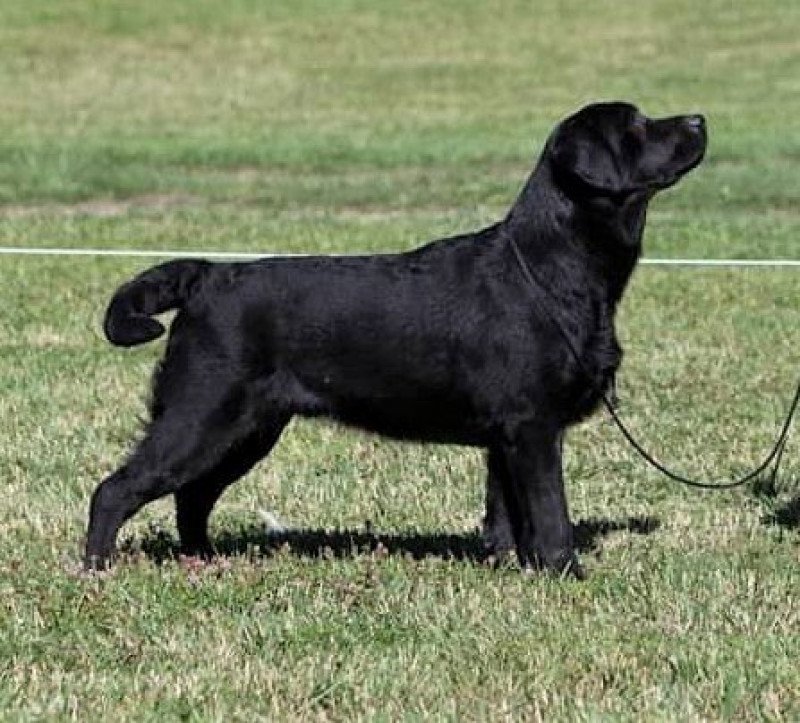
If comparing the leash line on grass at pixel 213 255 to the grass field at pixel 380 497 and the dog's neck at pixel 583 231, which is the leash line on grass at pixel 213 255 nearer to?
the grass field at pixel 380 497

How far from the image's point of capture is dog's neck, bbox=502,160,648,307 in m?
6.65

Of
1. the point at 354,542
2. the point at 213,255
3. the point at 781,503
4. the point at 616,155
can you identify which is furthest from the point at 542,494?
the point at 213,255

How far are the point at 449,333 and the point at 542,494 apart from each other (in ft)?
2.11

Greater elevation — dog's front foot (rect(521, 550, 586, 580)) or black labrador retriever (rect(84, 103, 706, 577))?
black labrador retriever (rect(84, 103, 706, 577))

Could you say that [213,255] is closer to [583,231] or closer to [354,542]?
[354,542]

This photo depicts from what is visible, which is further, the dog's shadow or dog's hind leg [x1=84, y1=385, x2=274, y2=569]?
the dog's shadow

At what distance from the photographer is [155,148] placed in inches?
914

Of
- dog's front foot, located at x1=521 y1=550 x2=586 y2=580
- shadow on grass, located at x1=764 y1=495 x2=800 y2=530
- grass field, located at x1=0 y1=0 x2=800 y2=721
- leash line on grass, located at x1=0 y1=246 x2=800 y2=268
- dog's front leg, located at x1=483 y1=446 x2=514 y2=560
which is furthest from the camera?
leash line on grass, located at x1=0 y1=246 x2=800 y2=268

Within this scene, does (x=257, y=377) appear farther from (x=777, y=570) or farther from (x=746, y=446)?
(x=746, y=446)

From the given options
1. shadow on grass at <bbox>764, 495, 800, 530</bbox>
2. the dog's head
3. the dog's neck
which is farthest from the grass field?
the dog's head

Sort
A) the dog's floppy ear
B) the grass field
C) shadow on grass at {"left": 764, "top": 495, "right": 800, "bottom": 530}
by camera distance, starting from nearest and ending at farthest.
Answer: the grass field → the dog's floppy ear → shadow on grass at {"left": 764, "top": 495, "right": 800, "bottom": 530}

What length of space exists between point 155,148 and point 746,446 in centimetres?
1499

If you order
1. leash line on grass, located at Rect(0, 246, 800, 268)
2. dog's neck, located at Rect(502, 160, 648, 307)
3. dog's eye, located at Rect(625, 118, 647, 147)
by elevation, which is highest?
dog's eye, located at Rect(625, 118, 647, 147)

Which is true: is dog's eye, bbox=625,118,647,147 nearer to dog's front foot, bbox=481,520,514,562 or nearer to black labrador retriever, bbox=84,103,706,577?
black labrador retriever, bbox=84,103,706,577
